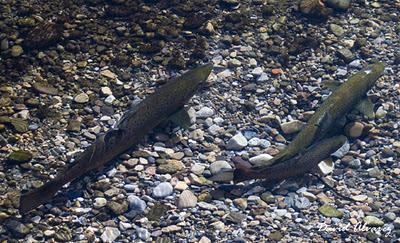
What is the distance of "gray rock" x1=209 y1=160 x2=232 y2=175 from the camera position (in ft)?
22.5

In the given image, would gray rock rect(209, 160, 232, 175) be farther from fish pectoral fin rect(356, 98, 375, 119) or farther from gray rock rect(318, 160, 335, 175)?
fish pectoral fin rect(356, 98, 375, 119)

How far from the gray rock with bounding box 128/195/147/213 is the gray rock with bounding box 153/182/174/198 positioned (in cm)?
20

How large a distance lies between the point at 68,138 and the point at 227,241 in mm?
2453

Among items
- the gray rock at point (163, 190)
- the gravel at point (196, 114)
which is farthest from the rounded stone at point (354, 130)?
the gray rock at point (163, 190)

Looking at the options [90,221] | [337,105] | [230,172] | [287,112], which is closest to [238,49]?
[287,112]

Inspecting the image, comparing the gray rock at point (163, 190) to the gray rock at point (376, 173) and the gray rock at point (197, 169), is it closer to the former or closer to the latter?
the gray rock at point (197, 169)

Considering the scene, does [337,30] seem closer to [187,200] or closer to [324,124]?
[324,124]

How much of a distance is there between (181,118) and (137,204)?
1.47 m

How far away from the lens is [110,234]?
238 inches

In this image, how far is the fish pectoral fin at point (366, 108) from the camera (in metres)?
7.74

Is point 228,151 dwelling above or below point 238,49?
below

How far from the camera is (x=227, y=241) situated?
617cm

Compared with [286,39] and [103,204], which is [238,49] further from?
[103,204]

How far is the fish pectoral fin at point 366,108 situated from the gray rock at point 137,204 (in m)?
3.44
